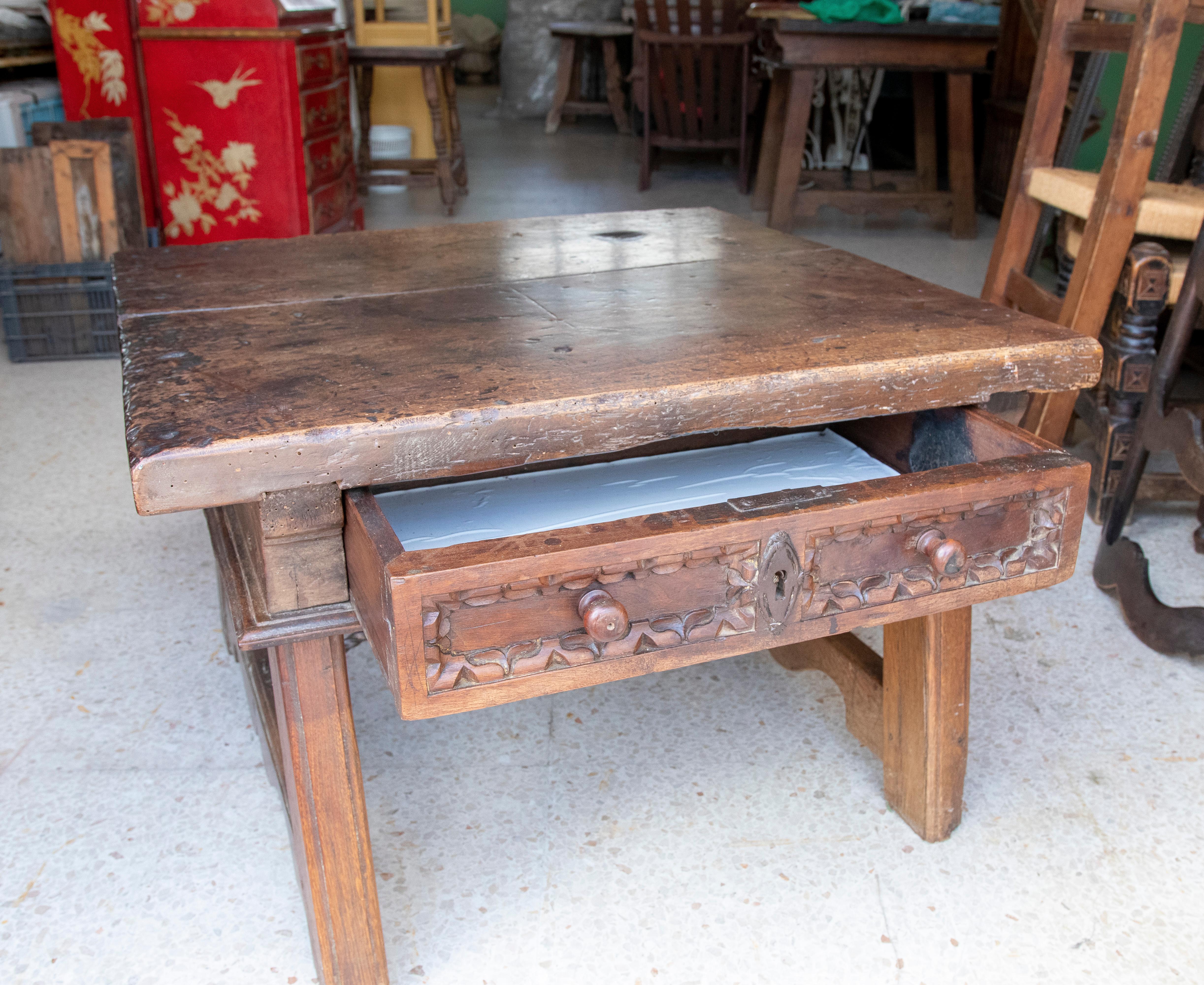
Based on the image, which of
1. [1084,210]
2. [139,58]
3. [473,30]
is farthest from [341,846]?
[473,30]

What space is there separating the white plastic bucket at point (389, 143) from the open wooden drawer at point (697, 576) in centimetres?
421

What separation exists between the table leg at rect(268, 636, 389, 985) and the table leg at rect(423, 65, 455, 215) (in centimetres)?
356

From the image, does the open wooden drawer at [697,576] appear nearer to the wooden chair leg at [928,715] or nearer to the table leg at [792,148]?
the wooden chair leg at [928,715]

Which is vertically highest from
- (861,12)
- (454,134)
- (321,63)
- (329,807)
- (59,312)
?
(861,12)

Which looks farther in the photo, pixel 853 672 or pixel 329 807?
pixel 853 672

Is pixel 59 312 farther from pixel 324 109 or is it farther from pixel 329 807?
pixel 329 807

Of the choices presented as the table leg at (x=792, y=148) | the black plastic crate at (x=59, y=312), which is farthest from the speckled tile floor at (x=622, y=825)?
the table leg at (x=792, y=148)

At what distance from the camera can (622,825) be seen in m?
1.17

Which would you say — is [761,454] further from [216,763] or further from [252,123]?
[252,123]

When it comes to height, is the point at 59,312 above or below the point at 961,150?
below

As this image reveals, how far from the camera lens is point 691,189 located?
4.99 meters

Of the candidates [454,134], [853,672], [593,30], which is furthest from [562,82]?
[853,672]

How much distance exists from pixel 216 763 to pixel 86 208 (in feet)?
6.24

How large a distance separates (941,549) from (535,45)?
736 centimetres
